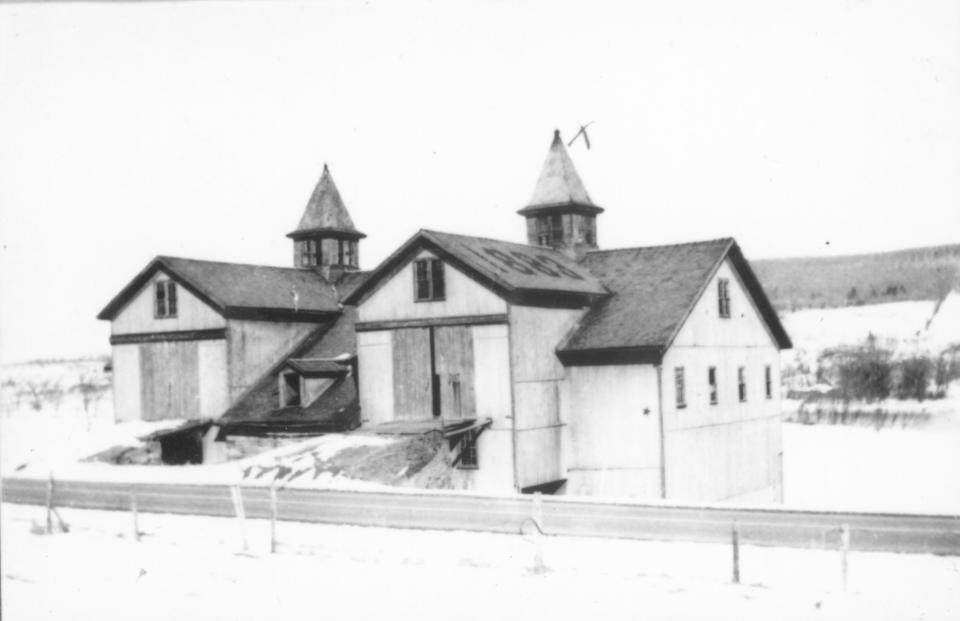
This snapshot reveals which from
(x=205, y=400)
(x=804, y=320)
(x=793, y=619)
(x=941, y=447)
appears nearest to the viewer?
(x=793, y=619)

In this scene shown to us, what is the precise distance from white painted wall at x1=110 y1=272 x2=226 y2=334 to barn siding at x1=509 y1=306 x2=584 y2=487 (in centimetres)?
1242

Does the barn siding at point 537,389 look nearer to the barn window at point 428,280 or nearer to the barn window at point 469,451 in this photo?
the barn window at point 469,451

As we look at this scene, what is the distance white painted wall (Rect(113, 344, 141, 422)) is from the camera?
125 ft

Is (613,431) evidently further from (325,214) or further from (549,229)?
(325,214)

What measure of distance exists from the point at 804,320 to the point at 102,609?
50.7 metres

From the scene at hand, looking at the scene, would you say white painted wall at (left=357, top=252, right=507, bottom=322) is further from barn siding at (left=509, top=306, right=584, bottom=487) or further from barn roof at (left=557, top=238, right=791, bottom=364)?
barn roof at (left=557, top=238, right=791, bottom=364)

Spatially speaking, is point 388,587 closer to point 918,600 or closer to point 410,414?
point 918,600

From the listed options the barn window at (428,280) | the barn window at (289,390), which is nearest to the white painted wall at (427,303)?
the barn window at (428,280)

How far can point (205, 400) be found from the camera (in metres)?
37.0

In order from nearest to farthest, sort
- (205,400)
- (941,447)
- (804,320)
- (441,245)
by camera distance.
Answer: (941,447), (441,245), (205,400), (804,320)

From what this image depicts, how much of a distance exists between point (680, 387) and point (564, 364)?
3.56 metres

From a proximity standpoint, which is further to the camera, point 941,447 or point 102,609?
point 941,447

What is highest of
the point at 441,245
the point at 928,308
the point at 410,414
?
the point at 441,245

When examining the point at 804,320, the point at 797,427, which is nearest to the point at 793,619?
the point at 797,427
